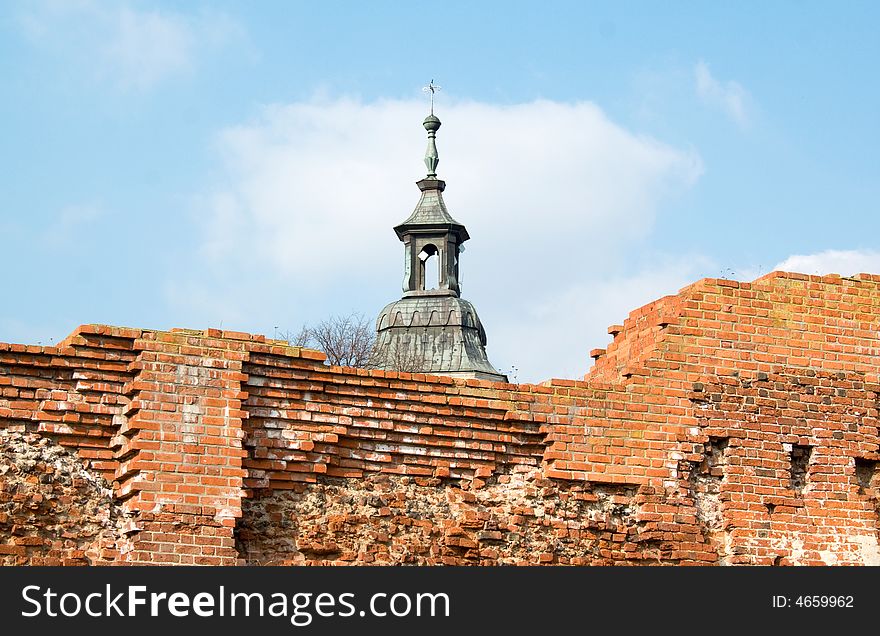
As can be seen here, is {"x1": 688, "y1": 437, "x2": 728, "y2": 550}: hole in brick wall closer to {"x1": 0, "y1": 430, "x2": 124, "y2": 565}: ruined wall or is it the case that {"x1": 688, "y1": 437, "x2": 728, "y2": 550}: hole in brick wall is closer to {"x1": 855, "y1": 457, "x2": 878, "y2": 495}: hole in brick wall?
{"x1": 855, "y1": 457, "x2": 878, "y2": 495}: hole in brick wall

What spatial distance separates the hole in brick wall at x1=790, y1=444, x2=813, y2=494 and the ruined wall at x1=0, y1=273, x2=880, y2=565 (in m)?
0.03

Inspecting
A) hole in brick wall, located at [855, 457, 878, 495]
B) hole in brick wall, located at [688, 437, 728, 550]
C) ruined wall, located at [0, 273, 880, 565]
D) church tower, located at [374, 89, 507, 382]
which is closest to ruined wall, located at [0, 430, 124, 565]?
ruined wall, located at [0, 273, 880, 565]

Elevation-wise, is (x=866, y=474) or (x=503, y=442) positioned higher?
(x=503, y=442)

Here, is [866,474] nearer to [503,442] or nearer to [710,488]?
[710,488]

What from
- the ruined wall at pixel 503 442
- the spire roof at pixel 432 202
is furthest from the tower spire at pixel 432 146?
the ruined wall at pixel 503 442

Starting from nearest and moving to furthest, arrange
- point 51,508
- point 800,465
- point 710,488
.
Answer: point 51,508 < point 710,488 < point 800,465

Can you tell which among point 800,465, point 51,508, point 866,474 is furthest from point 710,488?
point 51,508

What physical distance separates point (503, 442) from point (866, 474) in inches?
117

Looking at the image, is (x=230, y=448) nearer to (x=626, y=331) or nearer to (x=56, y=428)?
(x=56, y=428)

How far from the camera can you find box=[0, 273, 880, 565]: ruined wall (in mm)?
9938

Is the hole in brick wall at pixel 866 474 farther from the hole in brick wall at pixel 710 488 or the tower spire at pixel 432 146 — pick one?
the tower spire at pixel 432 146

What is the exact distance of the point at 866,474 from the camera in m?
11.8
